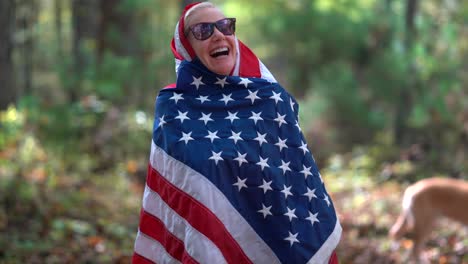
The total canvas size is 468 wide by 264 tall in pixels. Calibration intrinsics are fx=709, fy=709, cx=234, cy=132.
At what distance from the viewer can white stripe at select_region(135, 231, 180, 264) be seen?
3625 millimetres

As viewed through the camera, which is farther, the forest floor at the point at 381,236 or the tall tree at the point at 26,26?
the tall tree at the point at 26,26

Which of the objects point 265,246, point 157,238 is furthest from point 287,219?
point 157,238

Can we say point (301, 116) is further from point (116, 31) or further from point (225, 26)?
point (225, 26)

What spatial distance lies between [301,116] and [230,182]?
13161 millimetres

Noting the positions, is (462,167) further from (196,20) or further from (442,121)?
(196,20)

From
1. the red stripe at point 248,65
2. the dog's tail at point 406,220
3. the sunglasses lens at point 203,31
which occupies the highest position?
the sunglasses lens at point 203,31

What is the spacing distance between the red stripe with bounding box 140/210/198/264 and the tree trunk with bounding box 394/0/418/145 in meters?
12.0

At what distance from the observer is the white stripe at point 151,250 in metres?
3.62

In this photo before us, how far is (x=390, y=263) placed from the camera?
28.2ft

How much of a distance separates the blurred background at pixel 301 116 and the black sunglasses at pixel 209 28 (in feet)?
15.5

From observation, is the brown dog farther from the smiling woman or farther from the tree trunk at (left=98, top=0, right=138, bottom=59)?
the tree trunk at (left=98, top=0, right=138, bottom=59)

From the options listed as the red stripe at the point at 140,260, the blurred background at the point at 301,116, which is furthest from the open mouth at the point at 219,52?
the blurred background at the point at 301,116

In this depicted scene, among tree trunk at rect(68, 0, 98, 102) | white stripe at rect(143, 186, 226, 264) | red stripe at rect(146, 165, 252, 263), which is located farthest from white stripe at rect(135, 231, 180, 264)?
tree trunk at rect(68, 0, 98, 102)

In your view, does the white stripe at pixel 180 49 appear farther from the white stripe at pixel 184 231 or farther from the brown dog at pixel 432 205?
the brown dog at pixel 432 205
